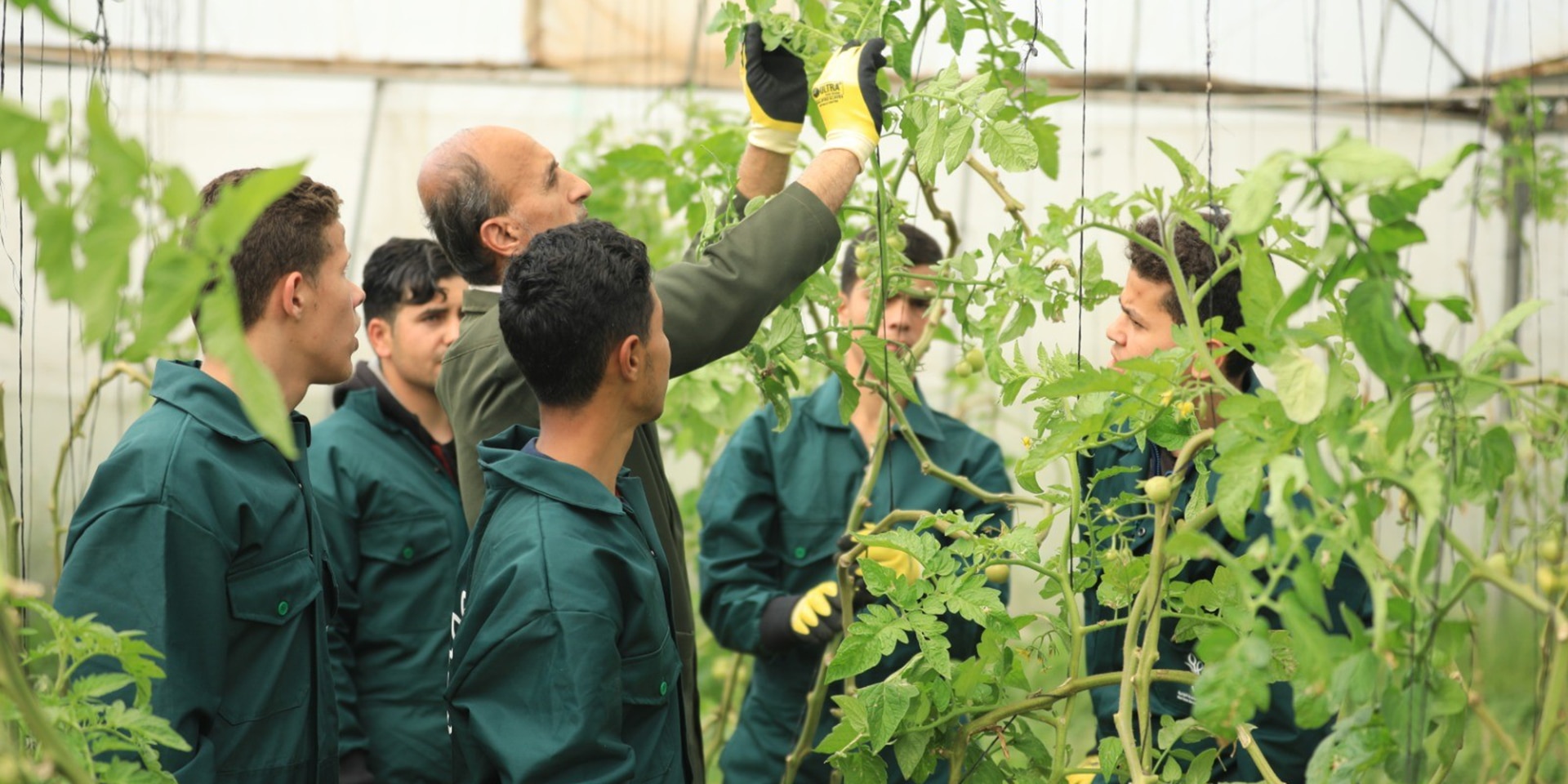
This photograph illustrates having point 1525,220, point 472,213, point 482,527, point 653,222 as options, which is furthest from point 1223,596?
point 1525,220

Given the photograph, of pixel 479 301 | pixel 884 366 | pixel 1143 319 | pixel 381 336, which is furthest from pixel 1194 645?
pixel 381 336

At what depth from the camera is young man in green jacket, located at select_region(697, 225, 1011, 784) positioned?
2.53 m

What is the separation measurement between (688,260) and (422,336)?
892mm

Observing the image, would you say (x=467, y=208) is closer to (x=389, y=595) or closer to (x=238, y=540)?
(x=238, y=540)

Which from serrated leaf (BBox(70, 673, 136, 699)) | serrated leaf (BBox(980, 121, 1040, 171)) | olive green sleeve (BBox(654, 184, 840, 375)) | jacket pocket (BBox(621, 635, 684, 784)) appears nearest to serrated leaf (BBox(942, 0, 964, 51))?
serrated leaf (BBox(980, 121, 1040, 171))

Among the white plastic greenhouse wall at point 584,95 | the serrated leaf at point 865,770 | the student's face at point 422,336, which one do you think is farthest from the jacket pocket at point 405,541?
the white plastic greenhouse wall at point 584,95

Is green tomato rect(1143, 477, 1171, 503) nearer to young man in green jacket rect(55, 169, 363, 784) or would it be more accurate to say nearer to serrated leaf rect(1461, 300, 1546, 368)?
serrated leaf rect(1461, 300, 1546, 368)

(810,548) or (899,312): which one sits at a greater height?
(899,312)

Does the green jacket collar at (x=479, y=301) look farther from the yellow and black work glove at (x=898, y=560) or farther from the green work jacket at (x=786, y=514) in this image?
the green work jacket at (x=786, y=514)

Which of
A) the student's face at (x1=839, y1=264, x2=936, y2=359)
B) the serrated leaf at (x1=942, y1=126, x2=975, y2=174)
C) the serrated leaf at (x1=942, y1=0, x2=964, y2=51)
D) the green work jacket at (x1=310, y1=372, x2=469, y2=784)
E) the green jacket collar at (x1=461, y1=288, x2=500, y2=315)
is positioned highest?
the serrated leaf at (x1=942, y1=0, x2=964, y2=51)

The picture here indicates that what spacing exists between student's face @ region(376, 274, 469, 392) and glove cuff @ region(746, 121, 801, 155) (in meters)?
0.84

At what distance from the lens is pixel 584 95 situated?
17.1ft

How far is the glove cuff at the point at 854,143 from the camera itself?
71.9 inches

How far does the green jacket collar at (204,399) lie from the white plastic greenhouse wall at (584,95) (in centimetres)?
258
